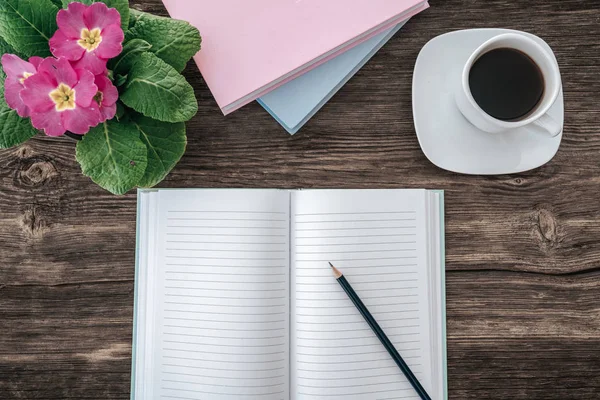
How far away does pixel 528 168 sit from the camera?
647mm

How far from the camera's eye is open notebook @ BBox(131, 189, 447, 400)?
626 mm

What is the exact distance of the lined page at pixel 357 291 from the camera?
0.63 m

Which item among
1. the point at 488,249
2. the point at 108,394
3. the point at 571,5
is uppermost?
the point at 571,5

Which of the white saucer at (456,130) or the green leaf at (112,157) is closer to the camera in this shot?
the green leaf at (112,157)

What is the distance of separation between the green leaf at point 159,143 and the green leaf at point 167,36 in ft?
0.22

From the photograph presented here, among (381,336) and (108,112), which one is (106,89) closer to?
(108,112)

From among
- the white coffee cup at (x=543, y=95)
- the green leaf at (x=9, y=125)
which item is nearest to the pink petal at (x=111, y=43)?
the green leaf at (x=9, y=125)

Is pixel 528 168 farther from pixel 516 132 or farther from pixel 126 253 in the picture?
pixel 126 253

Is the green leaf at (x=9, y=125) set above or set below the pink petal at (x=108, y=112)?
below

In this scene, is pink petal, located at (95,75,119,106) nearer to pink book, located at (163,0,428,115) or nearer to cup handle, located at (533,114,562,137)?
pink book, located at (163,0,428,115)

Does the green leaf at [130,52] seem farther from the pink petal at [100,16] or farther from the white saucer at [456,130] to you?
the white saucer at [456,130]

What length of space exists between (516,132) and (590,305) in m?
0.26

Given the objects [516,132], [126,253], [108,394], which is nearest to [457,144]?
[516,132]

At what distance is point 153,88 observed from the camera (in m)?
0.51
